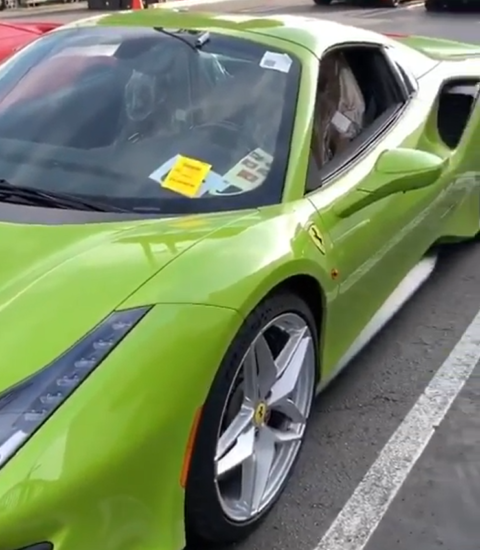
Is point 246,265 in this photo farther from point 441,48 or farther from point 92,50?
point 441,48

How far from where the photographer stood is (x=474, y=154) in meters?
4.48

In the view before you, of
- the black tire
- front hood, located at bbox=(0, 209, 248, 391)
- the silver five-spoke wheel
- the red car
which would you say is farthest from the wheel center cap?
the red car

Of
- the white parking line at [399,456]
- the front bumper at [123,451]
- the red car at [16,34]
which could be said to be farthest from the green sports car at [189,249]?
the red car at [16,34]

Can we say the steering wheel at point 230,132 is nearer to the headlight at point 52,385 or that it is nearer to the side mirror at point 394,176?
the side mirror at point 394,176

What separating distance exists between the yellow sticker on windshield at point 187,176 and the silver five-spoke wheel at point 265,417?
53 centimetres

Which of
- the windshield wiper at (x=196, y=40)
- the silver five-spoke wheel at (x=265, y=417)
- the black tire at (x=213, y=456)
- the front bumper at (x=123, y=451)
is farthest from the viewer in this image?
the windshield wiper at (x=196, y=40)

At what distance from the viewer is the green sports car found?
2082 millimetres

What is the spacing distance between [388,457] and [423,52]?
231 cm

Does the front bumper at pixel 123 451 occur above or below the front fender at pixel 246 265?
below

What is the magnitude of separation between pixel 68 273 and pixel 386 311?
166 centimetres

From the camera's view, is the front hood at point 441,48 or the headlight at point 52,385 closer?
the headlight at point 52,385

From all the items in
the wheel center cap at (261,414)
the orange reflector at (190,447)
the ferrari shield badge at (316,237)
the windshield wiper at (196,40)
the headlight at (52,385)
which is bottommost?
the wheel center cap at (261,414)

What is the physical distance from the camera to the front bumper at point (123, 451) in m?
1.92

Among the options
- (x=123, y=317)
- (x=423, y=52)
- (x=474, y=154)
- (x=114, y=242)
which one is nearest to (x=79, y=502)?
(x=123, y=317)
